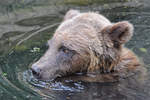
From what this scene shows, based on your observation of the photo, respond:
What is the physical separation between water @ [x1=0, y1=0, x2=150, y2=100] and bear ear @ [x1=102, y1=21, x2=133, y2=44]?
1018 millimetres

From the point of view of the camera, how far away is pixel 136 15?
10945 mm

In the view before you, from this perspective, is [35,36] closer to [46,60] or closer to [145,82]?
[46,60]

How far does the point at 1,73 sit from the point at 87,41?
2.33m

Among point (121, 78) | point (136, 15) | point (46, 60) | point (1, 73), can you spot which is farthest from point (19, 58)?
point (136, 15)

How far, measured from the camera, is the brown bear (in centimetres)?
623

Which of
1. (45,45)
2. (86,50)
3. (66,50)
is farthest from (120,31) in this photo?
(45,45)

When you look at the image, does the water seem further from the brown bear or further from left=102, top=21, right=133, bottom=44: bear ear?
left=102, top=21, right=133, bottom=44: bear ear

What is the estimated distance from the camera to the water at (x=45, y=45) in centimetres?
611

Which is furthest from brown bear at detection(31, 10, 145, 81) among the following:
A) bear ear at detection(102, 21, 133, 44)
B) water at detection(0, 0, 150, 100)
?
water at detection(0, 0, 150, 100)

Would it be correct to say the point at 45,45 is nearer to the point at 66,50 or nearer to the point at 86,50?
the point at 66,50

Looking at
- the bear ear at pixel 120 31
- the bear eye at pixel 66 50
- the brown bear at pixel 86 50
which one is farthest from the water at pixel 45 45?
the bear ear at pixel 120 31

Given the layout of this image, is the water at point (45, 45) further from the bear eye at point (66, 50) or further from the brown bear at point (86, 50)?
the bear eye at point (66, 50)

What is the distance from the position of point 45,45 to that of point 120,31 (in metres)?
3.11

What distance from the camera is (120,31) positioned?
6246 millimetres
